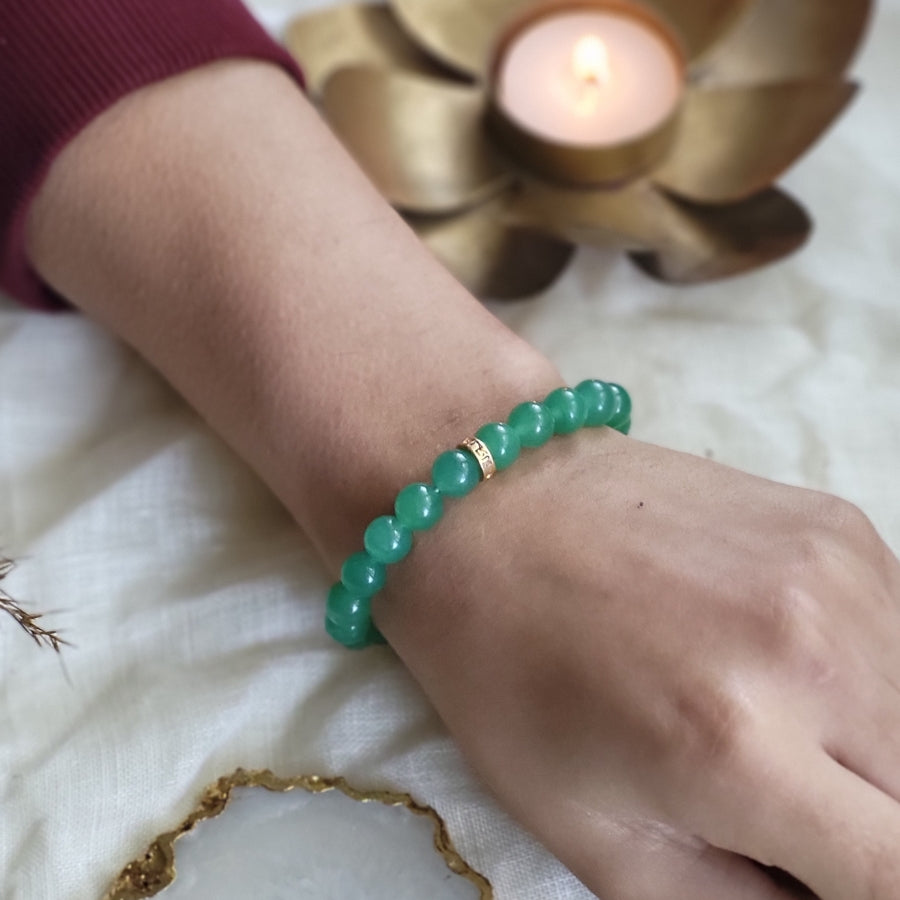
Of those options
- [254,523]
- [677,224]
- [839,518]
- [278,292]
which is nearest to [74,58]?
[278,292]

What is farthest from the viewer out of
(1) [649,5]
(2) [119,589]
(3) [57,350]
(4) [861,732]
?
(1) [649,5]

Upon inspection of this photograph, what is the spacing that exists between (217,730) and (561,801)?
19cm

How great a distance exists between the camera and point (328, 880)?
1.60ft

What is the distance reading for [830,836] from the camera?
1.36 ft

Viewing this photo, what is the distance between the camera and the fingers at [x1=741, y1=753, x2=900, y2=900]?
0.41 m

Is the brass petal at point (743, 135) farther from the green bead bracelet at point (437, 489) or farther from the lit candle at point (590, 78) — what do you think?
the green bead bracelet at point (437, 489)

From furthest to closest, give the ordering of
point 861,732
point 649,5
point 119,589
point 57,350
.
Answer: point 649,5
point 57,350
point 119,589
point 861,732

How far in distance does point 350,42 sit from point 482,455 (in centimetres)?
45

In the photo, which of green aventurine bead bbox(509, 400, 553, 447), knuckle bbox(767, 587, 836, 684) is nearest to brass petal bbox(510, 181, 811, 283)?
green aventurine bead bbox(509, 400, 553, 447)

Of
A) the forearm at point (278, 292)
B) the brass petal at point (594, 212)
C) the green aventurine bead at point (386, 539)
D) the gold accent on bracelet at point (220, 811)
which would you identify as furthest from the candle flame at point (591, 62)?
the gold accent on bracelet at point (220, 811)

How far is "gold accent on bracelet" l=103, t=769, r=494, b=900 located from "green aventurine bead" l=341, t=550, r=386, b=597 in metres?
0.10

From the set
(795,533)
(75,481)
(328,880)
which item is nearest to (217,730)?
(328,880)

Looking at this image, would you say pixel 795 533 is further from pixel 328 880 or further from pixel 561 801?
pixel 328 880

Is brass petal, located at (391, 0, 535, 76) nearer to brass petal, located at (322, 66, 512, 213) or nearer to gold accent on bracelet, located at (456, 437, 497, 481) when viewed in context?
brass petal, located at (322, 66, 512, 213)
